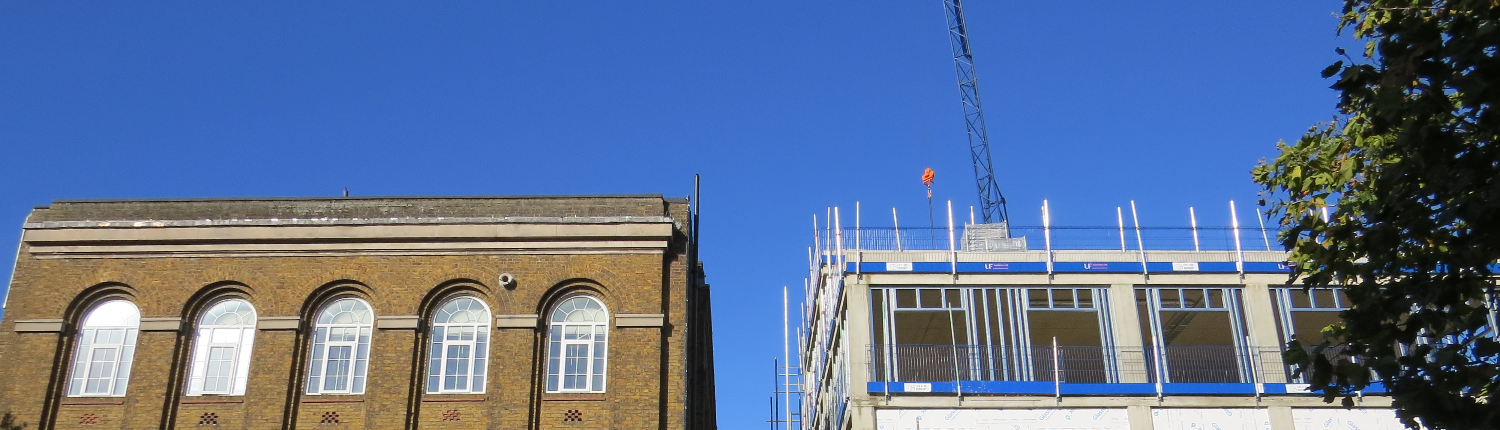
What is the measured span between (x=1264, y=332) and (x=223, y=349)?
21040 millimetres

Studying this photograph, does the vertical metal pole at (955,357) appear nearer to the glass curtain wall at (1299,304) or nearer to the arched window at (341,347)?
the glass curtain wall at (1299,304)

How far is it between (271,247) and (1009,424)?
588 inches

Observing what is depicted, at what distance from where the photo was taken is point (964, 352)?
1032 inches

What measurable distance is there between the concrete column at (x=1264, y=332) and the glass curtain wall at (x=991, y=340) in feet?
9.79

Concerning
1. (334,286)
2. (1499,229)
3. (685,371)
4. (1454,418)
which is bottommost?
(1454,418)

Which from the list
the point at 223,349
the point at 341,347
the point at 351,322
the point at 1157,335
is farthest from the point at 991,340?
the point at 223,349

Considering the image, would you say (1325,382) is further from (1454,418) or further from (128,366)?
(128,366)

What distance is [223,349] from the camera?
24844 mm

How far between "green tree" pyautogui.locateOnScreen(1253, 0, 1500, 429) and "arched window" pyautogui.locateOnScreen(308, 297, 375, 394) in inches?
708

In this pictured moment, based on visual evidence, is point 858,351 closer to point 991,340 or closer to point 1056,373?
point 991,340

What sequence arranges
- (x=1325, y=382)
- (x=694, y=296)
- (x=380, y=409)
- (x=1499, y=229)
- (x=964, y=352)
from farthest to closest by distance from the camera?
(x=694, y=296)
(x=964, y=352)
(x=380, y=409)
(x=1325, y=382)
(x=1499, y=229)

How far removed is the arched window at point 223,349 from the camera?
2458cm

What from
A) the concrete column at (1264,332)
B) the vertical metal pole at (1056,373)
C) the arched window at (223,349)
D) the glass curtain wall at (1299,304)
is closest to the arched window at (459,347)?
the arched window at (223,349)

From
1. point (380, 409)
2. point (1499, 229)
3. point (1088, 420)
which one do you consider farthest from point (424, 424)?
point (1499, 229)
